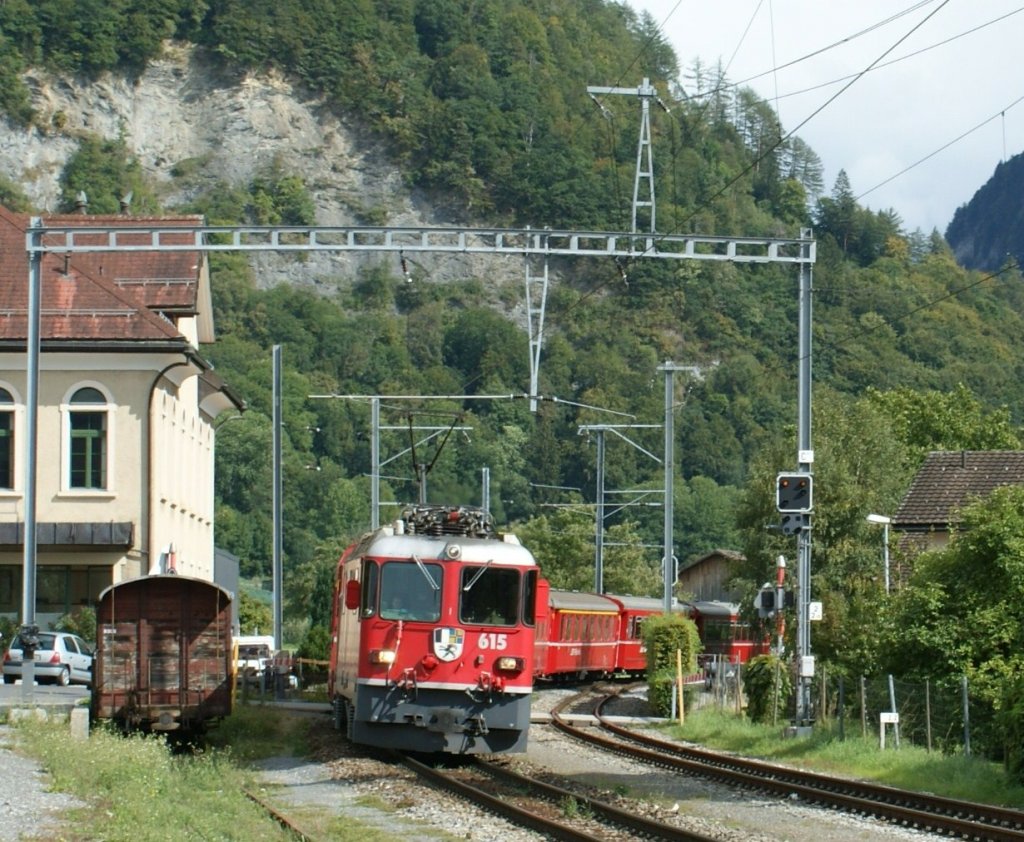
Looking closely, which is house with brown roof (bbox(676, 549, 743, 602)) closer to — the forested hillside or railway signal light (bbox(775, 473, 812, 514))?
the forested hillside

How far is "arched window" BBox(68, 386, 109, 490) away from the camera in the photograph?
44844 millimetres

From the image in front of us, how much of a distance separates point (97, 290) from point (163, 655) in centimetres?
2056

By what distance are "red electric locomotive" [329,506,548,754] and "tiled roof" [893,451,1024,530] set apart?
3004cm

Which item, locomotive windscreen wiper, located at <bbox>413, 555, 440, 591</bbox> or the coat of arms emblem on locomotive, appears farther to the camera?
locomotive windscreen wiper, located at <bbox>413, 555, 440, 591</bbox>

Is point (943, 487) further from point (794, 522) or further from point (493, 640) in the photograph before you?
point (493, 640)

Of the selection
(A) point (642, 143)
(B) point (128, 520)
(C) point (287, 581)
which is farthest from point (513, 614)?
(C) point (287, 581)

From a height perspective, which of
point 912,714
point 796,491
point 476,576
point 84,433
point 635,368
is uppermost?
point 635,368

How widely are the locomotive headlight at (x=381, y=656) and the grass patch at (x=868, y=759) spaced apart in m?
5.97

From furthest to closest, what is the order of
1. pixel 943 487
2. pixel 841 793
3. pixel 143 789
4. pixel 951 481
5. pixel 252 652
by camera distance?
pixel 252 652
pixel 951 481
pixel 943 487
pixel 841 793
pixel 143 789

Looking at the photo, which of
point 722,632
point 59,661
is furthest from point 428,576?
point 722,632

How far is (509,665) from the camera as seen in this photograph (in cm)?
2283

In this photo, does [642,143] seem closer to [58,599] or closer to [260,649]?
[58,599]

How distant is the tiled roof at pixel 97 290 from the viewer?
44.6 m

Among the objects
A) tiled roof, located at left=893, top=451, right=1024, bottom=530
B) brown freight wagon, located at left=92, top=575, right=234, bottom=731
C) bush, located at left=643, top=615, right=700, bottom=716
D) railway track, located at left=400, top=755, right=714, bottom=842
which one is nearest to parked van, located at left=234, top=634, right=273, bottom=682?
bush, located at left=643, top=615, right=700, bottom=716
